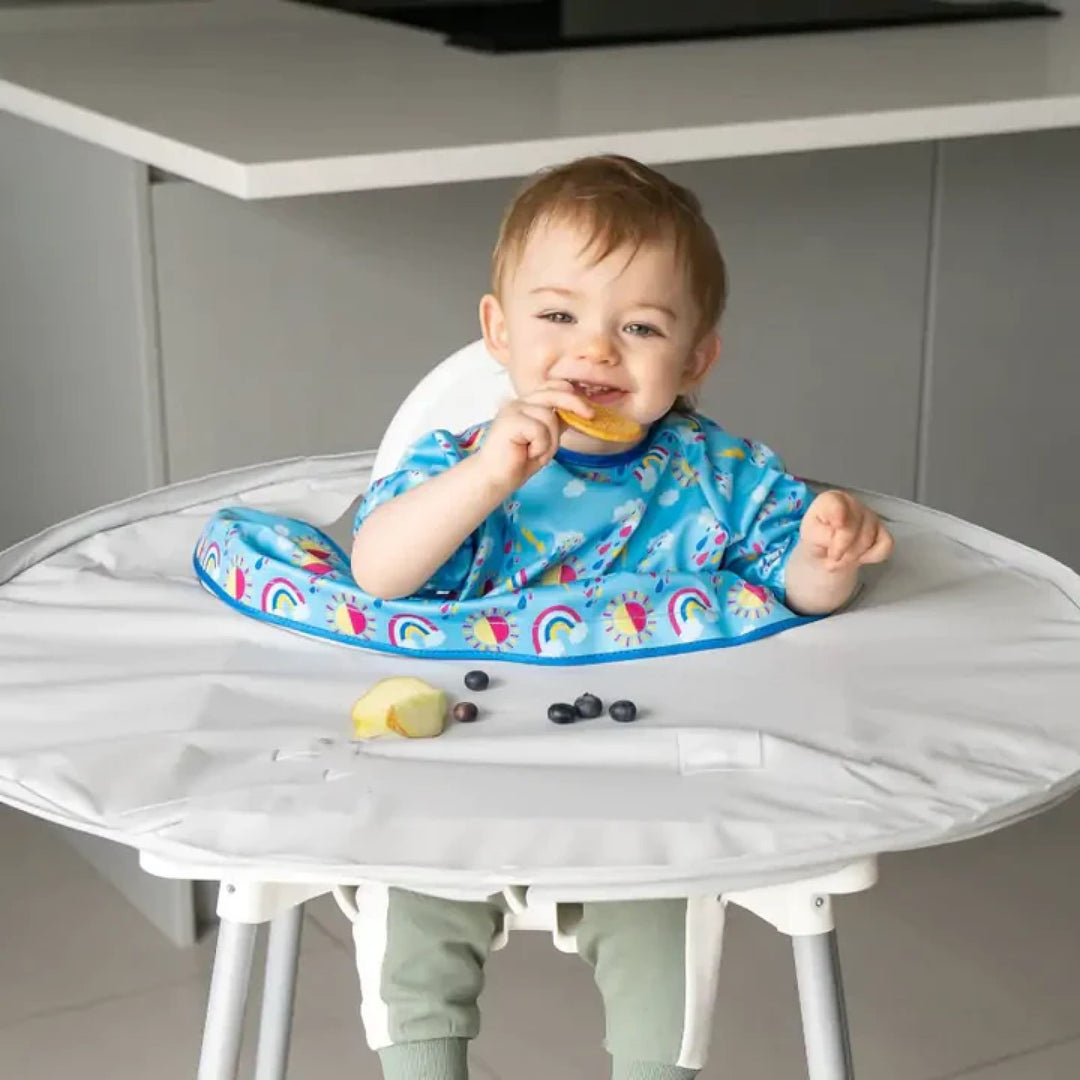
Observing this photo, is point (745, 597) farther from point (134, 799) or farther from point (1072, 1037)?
point (1072, 1037)

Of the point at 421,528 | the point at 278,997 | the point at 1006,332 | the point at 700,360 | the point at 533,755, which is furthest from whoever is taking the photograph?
the point at 1006,332

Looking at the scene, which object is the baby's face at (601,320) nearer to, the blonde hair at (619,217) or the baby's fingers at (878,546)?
the blonde hair at (619,217)

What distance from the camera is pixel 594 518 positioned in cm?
107

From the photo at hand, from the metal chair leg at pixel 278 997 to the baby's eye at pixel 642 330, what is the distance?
0.41 m

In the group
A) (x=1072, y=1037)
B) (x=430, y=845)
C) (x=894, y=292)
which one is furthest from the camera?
(x=894, y=292)

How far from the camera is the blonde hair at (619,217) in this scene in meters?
1.03

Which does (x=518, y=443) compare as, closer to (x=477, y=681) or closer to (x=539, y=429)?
(x=539, y=429)

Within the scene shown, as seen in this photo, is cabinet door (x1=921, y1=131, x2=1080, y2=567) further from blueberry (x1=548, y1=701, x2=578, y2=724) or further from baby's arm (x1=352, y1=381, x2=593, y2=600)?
blueberry (x1=548, y1=701, x2=578, y2=724)

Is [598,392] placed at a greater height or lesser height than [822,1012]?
greater

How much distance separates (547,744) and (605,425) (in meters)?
0.20

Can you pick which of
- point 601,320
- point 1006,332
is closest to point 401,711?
point 601,320

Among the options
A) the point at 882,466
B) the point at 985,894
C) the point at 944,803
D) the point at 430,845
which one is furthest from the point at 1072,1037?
the point at 430,845

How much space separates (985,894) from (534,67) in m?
0.86

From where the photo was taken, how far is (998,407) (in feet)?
6.77
